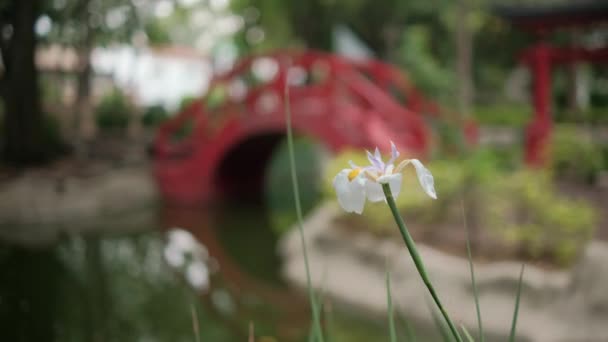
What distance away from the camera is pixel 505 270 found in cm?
458

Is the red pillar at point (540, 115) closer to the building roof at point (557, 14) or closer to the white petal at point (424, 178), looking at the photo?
the building roof at point (557, 14)

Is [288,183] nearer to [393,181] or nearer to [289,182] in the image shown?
[289,182]

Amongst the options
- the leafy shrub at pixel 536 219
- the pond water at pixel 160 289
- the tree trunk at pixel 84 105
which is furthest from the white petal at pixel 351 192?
the tree trunk at pixel 84 105

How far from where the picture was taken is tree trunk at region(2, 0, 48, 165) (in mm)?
8797

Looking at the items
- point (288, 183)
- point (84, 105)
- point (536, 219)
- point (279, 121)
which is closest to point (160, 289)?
point (536, 219)

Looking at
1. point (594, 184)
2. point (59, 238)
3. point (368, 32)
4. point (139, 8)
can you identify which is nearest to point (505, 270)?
point (594, 184)

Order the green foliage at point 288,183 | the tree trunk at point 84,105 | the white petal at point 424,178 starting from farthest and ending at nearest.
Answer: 1. the tree trunk at point 84,105
2. the green foliage at point 288,183
3. the white petal at point 424,178

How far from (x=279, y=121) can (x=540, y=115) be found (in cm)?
378

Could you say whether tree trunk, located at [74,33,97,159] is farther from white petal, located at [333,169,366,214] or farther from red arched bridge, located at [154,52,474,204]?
white petal, located at [333,169,366,214]

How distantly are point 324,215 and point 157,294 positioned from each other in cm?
178

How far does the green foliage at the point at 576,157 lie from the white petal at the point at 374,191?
6.85 meters

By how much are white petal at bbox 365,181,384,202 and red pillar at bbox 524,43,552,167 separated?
688cm

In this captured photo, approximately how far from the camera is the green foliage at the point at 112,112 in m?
13.3

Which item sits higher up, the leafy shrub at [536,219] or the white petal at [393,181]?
the leafy shrub at [536,219]
